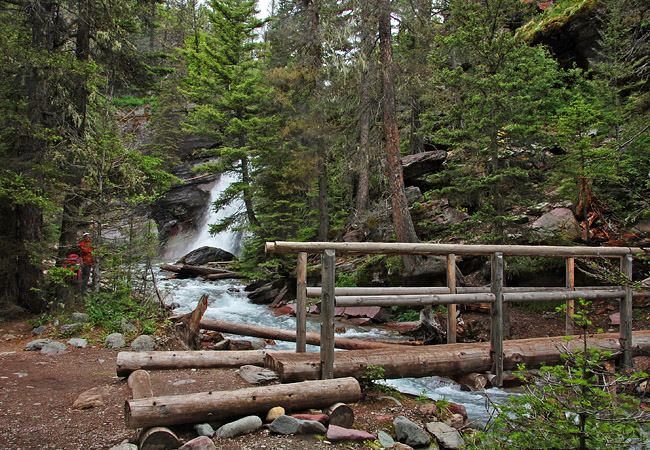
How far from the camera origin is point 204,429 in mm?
3797

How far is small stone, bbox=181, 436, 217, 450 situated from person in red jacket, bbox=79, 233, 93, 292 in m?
7.10

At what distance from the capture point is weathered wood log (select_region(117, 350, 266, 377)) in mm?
5570

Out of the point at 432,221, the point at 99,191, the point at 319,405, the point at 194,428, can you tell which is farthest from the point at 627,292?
the point at 99,191

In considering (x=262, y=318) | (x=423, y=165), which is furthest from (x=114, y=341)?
(x=423, y=165)

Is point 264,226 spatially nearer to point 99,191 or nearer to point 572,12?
point 99,191

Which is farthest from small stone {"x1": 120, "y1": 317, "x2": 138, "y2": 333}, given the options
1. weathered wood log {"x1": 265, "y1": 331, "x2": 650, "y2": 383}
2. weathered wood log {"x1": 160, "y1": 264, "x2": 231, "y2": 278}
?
weathered wood log {"x1": 160, "y1": 264, "x2": 231, "y2": 278}

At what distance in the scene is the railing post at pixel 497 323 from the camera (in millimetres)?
5668

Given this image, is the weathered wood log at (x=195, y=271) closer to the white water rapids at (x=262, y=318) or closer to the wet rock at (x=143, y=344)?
the white water rapids at (x=262, y=318)

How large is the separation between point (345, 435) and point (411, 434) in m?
0.73

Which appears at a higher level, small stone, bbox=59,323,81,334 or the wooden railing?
the wooden railing

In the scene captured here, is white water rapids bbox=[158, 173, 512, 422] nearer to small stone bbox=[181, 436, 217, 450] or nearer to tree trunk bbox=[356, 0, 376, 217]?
small stone bbox=[181, 436, 217, 450]

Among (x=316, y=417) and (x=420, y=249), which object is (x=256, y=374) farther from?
(x=420, y=249)

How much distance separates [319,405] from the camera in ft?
14.4

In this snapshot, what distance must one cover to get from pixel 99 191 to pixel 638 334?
11.4 metres
